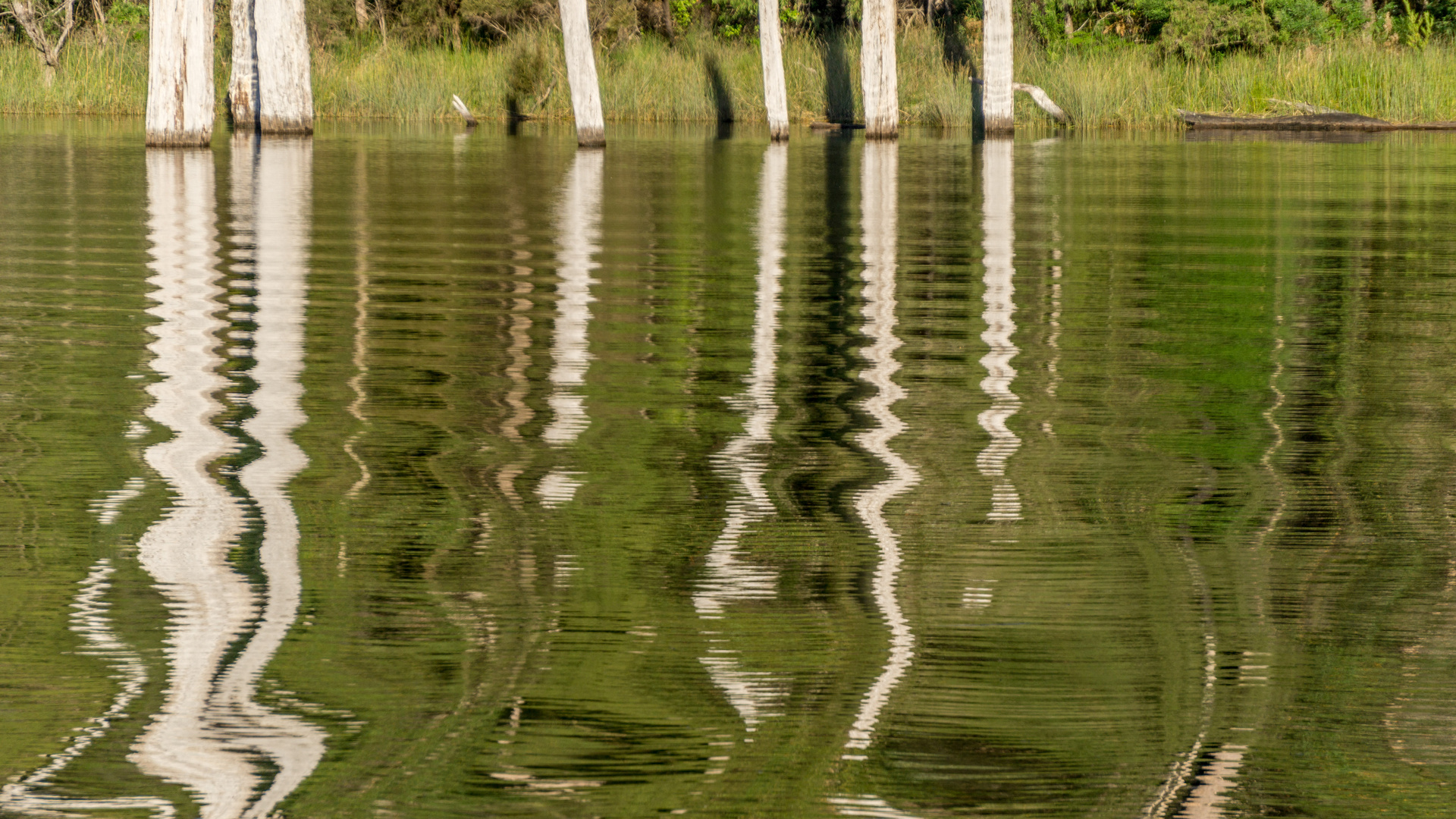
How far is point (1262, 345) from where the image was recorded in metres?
5.53

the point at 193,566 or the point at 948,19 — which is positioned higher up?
the point at 948,19

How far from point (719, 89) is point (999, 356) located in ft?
75.8

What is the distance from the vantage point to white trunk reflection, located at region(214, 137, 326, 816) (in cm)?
208

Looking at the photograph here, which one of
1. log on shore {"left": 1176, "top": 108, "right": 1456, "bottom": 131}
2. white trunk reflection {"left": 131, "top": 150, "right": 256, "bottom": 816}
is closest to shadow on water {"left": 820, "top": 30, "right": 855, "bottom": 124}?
log on shore {"left": 1176, "top": 108, "right": 1456, "bottom": 131}

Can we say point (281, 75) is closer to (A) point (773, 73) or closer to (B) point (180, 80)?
(B) point (180, 80)

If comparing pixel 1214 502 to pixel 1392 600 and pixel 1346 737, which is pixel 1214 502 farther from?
pixel 1346 737

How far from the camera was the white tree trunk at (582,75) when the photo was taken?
68.2 ft

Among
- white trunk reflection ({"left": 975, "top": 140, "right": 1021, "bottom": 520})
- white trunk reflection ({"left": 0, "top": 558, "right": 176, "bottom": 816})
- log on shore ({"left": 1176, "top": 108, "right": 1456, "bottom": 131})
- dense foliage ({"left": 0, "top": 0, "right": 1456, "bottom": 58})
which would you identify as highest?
dense foliage ({"left": 0, "top": 0, "right": 1456, "bottom": 58})

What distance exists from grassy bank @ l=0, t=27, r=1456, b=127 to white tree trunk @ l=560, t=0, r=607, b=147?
574cm

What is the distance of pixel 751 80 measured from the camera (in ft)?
91.6

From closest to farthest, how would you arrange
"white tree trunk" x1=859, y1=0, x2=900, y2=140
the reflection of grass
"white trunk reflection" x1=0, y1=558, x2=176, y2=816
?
"white trunk reflection" x1=0, y1=558, x2=176, y2=816
"white tree trunk" x1=859, y1=0, x2=900, y2=140
the reflection of grass

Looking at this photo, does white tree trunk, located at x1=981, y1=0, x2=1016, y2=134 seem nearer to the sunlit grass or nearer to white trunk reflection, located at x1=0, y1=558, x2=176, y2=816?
the sunlit grass

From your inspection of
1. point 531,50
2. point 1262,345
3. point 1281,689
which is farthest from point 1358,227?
point 531,50

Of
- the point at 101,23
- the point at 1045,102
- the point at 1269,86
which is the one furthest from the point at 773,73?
the point at 101,23
